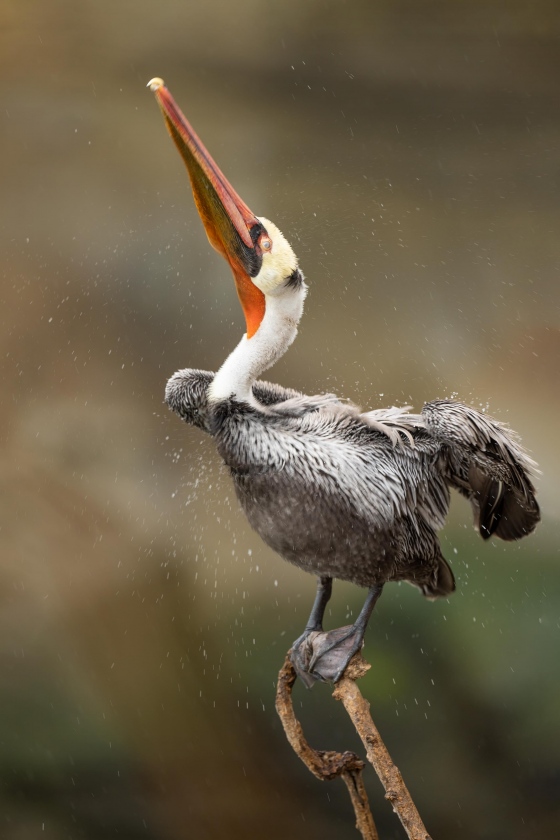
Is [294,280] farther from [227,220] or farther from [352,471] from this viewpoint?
[352,471]

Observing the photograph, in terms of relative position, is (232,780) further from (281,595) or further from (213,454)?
(213,454)

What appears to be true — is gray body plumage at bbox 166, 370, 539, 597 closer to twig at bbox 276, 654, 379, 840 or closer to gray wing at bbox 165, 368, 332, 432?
gray wing at bbox 165, 368, 332, 432

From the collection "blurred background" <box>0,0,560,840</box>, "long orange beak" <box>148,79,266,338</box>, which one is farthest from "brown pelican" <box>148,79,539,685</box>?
"blurred background" <box>0,0,560,840</box>

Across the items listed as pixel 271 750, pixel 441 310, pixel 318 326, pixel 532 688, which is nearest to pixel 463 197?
pixel 441 310

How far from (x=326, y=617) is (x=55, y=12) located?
1541 millimetres

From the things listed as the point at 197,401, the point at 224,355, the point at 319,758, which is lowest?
the point at 319,758

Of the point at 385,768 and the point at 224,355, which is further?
the point at 224,355

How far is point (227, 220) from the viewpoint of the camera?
1.19 meters

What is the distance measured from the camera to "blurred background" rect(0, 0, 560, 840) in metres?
1.97

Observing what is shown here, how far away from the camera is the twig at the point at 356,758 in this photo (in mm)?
1237

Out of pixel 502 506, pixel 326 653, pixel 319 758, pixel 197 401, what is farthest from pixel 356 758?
pixel 197 401

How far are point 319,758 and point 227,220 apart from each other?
0.83m

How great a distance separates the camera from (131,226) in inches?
81.0

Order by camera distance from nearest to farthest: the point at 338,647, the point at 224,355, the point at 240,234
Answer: the point at 240,234, the point at 338,647, the point at 224,355
